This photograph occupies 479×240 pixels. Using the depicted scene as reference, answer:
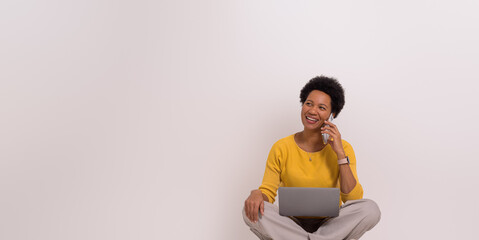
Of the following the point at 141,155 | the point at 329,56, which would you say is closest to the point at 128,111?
the point at 141,155

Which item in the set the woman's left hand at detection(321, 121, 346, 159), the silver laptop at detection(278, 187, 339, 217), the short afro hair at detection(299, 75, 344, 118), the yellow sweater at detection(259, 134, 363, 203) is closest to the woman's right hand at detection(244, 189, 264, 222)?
the silver laptop at detection(278, 187, 339, 217)

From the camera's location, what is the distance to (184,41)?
3.67 metres

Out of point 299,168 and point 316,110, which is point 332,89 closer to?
point 316,110

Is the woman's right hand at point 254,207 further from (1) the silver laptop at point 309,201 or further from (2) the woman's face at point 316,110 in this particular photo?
(2) the woman's face at point 316,110

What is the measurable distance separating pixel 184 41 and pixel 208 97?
46cm

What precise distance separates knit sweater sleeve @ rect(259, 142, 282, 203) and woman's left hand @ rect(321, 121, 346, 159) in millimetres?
317

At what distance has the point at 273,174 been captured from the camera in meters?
2.96

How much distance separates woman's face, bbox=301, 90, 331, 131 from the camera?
2938 millimetres

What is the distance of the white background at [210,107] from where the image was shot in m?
3.62

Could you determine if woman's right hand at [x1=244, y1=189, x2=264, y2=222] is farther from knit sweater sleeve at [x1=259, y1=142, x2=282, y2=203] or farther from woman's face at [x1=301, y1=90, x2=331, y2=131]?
woman's face at [x1=301, y1=90, x2=331, y2=131]

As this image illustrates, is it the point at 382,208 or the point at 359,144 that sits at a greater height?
the point at 359,144

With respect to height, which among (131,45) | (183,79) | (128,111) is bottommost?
(128,111)

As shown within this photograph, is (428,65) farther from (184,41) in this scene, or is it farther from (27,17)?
(27,17)

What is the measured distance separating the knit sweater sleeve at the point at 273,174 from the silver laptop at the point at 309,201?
33 centimetres
